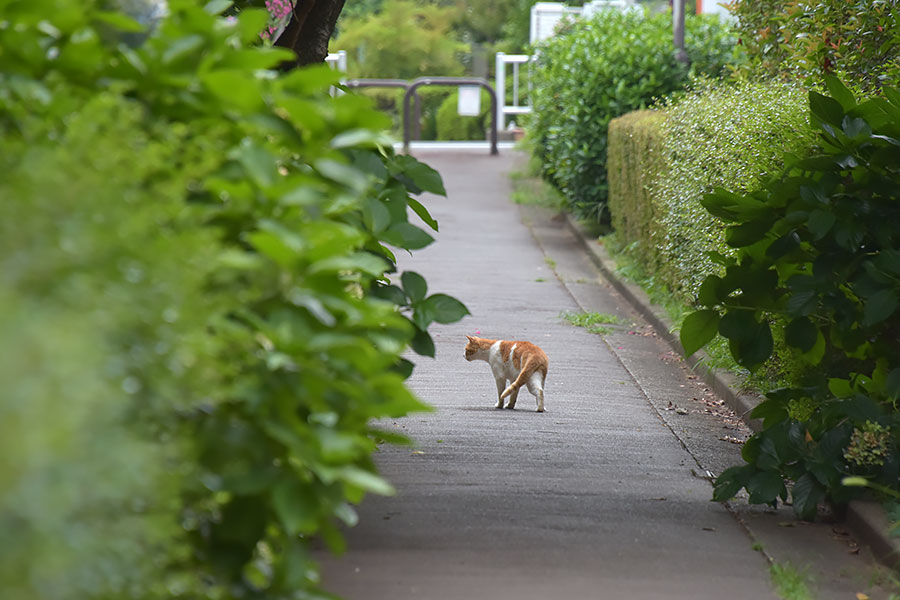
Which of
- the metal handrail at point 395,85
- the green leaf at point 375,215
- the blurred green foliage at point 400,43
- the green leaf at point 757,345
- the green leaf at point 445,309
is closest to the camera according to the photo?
the green leaf at point 375,215

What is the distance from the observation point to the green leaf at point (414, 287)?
377 cm

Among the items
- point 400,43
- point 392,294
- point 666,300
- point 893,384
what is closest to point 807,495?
point 893,384

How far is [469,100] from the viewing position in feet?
82.8

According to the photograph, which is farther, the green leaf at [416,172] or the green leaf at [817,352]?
the green leaf at [817,352]

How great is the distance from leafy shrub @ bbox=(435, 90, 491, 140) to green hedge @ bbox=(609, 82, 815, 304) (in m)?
15.1

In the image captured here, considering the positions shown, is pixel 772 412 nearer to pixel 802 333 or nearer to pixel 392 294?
pixel 802 333

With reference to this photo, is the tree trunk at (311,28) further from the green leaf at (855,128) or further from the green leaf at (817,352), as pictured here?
the green leaf at (817,352)

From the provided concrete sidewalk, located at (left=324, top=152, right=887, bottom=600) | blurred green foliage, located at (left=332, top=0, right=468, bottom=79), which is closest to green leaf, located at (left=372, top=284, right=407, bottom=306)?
concrete sidewalk, located at (left=324, top=152, right=887, bottom=600)

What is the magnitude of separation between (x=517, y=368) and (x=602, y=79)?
28.7 feet

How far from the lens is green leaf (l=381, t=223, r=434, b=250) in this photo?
11.7 ft

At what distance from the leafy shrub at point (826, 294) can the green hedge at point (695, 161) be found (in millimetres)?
963

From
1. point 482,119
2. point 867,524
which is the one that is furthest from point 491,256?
point 482,119

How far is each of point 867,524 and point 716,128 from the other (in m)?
3.88

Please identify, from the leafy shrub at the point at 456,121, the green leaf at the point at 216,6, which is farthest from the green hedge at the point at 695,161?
the leafy shrub at the point at 456,121
